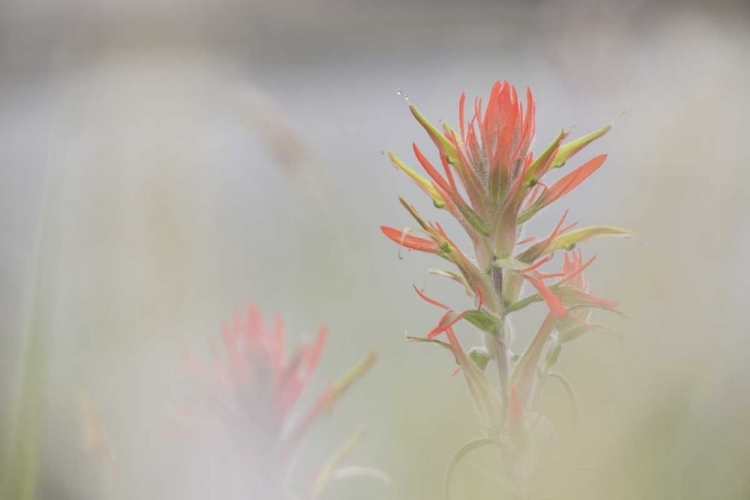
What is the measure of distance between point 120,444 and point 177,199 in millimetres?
353

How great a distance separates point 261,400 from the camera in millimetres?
368

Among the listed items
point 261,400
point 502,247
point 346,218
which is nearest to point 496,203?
point 502,247

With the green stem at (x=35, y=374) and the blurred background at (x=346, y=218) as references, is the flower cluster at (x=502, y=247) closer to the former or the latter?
the blurred background at (x=346, y=218)

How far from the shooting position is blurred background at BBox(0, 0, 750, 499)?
0.42 metres

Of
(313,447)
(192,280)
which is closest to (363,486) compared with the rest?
(313,447)

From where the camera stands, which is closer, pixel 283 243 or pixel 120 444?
pixel 120 444

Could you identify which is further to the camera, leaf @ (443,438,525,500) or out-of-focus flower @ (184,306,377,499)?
out-of-focus flower @ (184,306,377,499)

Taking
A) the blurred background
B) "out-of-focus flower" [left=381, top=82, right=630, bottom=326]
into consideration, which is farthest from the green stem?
"out-of-focus flower" [left=381, top=82, right=630, bottom=326]

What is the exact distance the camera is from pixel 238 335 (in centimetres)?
39

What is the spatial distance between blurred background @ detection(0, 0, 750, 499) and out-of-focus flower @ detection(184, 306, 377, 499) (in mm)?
31

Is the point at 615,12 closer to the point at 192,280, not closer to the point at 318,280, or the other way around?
the point at 318,280

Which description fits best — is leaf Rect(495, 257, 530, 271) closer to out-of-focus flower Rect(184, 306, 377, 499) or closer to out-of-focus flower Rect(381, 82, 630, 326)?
out-of-focus flower Rect(381, 82, 630, 326)

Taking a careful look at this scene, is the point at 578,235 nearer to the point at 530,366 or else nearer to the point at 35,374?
the point at 530,366

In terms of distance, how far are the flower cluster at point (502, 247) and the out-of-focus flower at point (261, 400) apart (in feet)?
0.30
